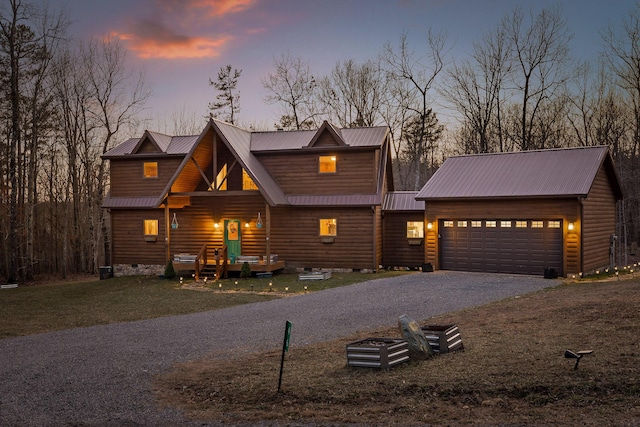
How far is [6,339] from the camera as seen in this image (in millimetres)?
13266

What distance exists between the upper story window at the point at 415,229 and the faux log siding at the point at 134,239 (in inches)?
488

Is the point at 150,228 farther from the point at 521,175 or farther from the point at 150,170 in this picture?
the point at 521,175

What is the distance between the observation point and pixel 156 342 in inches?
484

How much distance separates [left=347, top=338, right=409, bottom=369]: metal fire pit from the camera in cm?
891

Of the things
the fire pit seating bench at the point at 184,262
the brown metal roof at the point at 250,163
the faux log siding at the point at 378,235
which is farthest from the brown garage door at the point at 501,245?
the fire pit seating bench at the point at 184,262

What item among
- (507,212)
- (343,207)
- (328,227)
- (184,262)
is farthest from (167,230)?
(507,212)

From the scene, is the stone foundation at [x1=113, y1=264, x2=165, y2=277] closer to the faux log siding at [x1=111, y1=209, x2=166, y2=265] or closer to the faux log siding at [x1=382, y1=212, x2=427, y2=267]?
the faux log siding at [x1=111, y1=209, x2=166, y2=265]

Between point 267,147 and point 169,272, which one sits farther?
point 267,147

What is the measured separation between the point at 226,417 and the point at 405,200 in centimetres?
2074

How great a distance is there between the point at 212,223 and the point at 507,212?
13.8 meters

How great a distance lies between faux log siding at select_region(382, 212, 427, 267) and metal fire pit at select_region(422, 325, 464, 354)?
16810 millimetres

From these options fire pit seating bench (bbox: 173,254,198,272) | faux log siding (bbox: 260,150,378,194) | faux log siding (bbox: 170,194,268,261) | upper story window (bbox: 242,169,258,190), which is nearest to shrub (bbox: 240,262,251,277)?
faux log siding (bbox: 170,194,268,261)

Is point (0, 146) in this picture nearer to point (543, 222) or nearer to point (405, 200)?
point (405, 200)

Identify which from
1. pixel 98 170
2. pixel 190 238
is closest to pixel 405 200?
pixel 190 238
